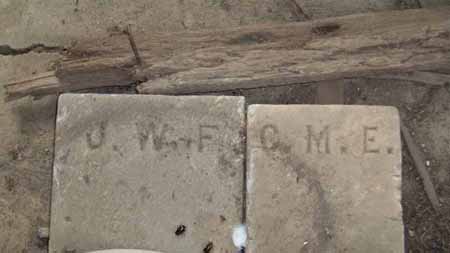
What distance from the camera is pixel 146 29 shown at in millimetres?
3014

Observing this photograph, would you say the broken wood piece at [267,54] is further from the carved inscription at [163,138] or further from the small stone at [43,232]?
the small stone at [43,232]

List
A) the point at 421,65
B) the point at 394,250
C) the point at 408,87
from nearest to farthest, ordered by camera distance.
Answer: the point at 394,250 → the point at 421,65 → the point at 408,87

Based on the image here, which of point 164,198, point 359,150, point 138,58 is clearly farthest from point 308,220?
point 138,58

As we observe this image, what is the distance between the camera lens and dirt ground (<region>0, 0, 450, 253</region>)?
2883 mm

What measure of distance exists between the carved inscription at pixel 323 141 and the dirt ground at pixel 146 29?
473mm

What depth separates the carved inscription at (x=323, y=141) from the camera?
8.07 ft

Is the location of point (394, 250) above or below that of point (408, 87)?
below

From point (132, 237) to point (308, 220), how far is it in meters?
0.72

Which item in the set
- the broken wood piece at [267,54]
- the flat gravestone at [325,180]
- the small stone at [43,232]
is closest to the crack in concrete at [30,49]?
the broken wood piece at [267,54]

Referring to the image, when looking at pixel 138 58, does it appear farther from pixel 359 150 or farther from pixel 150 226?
pixel 359 150

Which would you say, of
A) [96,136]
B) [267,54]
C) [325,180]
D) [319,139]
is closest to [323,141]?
[319,139]

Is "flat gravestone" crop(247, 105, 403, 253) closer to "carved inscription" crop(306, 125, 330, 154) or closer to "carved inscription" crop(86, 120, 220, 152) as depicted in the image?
"carved inscription" crop(306, 125, 330, 154)

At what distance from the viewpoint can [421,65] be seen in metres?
2.72

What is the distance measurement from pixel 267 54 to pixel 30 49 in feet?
3.90
